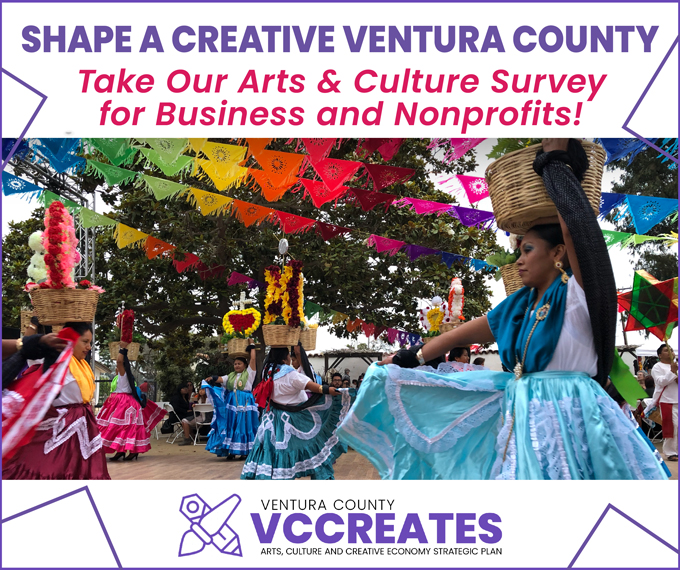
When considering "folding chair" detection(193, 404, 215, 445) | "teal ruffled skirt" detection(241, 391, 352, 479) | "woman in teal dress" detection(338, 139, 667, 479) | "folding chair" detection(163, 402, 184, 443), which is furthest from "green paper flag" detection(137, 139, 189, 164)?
"folding chair" detection(163, 402, 184, 443)

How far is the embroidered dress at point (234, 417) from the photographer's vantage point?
11.2 meters

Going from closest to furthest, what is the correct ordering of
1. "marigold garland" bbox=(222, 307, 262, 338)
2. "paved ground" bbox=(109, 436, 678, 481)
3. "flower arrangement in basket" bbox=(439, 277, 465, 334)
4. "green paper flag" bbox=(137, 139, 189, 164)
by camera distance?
1. "green paper flag" bbox=(137, 139, 189, 164)
2. "paved ground" bbox=(109, 436, 678, 481)
3. "flower arrangement in basket" bbox=(439, 277, 465, 334)
4. "marigold garland" bbox=(222, 307, 262, 338)

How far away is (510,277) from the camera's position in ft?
17.6

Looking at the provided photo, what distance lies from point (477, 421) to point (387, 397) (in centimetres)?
45

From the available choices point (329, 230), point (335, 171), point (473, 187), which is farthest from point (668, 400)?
point (335, 171)

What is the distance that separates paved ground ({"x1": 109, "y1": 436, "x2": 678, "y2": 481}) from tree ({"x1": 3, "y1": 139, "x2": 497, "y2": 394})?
3.46 m

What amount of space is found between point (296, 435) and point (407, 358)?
181 inches

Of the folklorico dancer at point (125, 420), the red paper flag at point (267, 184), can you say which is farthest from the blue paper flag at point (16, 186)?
the folklorico dancer at point (125, 420)

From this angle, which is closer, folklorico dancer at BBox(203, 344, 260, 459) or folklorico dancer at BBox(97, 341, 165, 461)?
folklorico dancer at BBox(97, 341, 165, 461)

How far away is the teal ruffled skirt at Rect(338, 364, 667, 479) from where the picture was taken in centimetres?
241

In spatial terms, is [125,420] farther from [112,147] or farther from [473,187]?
[473,187]

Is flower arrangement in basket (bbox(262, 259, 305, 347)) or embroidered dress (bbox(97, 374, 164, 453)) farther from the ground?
flower arrangement in basket (bbox(262, 259, 305, 347))

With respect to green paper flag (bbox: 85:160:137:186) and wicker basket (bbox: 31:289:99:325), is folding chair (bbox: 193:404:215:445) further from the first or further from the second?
wicker basket (bbox: 31:289:99:325)

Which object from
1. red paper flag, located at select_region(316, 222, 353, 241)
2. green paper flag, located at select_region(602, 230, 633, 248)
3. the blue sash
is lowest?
the blue sash
